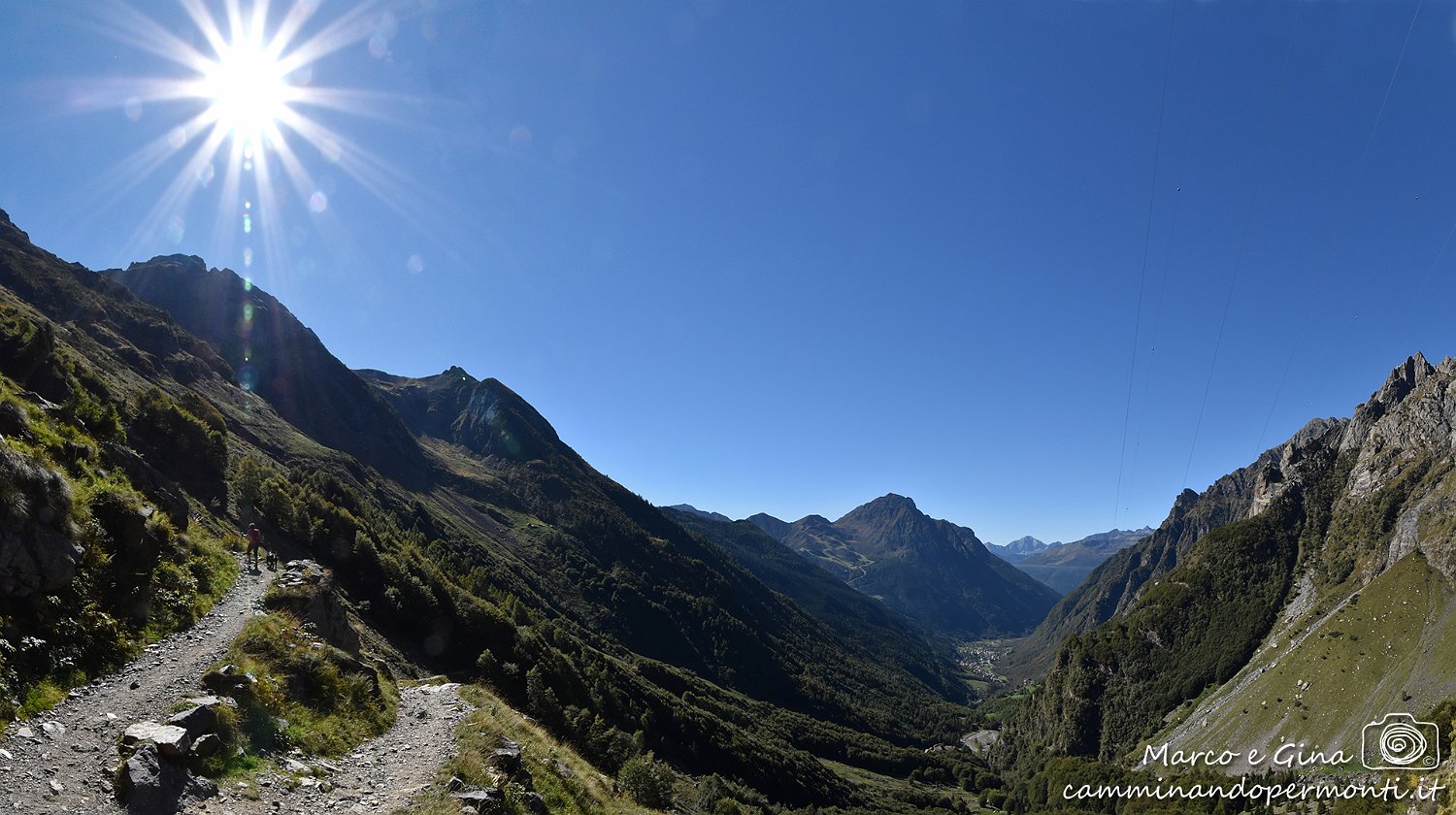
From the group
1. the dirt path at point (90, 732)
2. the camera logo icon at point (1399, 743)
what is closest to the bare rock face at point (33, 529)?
the dirt path at point (90, 732)

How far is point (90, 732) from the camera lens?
15.1 meters

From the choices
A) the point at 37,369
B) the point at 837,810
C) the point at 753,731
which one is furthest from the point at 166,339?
the point at 837,810

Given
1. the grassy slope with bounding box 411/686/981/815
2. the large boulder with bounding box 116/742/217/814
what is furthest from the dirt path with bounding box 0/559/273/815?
the grassy slope with bounding box 411/686/981/815

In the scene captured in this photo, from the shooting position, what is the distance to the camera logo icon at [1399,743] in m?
113

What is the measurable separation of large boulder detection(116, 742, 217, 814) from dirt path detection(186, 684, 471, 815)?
0.39 meters

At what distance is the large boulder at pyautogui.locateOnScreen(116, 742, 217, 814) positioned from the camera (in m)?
13.2

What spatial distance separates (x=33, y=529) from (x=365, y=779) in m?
13.8

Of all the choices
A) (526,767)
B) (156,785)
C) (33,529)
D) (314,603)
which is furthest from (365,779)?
(314,603)

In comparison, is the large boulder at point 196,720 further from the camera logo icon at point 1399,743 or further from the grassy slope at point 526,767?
the camera logo icon at point 1399,743

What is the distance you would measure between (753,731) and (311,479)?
151 meters

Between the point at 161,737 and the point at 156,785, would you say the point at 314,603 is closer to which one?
the point at 161,737

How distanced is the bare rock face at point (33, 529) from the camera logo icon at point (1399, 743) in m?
166

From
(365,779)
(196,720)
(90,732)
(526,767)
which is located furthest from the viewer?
(526,767)

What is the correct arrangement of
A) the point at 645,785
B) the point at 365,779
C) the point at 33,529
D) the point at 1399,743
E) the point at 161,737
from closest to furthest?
the point at 161,737 → the point at 33,529 → the point at 365,779 → the point at 645,785 → the point at 1399,743
